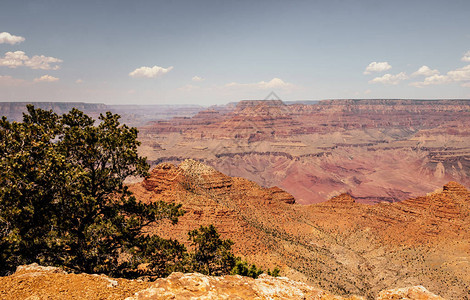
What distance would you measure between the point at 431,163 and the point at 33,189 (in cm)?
25133

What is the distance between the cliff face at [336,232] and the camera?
4019cm

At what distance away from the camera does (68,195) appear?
14688 mm

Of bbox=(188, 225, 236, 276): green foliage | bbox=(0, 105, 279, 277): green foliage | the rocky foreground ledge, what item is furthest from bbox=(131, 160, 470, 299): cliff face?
the rocky foreground ledge

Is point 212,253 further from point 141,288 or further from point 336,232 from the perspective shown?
point 336,232

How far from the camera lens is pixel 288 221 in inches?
2320

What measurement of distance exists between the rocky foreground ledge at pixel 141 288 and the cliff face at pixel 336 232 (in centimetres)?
2877

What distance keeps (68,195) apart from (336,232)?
59.7m

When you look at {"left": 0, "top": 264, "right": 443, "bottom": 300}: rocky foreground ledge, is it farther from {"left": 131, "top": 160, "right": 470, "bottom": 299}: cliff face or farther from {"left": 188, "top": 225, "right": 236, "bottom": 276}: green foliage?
{"left": 131, "top": 160, "right": 470, "bottom": 299}: cliff face

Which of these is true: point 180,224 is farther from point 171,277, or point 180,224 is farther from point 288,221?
point 171,277

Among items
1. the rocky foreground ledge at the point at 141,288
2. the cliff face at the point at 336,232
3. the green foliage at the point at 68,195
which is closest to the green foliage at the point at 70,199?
the green foliage at the point at 68,195

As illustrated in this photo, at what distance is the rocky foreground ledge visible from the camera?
29.4 ft

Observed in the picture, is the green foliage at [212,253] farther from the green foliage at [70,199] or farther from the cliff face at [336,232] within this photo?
the cliff face at [336,232]

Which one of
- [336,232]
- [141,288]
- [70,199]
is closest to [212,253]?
[141,288]

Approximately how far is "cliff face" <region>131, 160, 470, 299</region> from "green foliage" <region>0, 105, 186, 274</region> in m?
26.7
